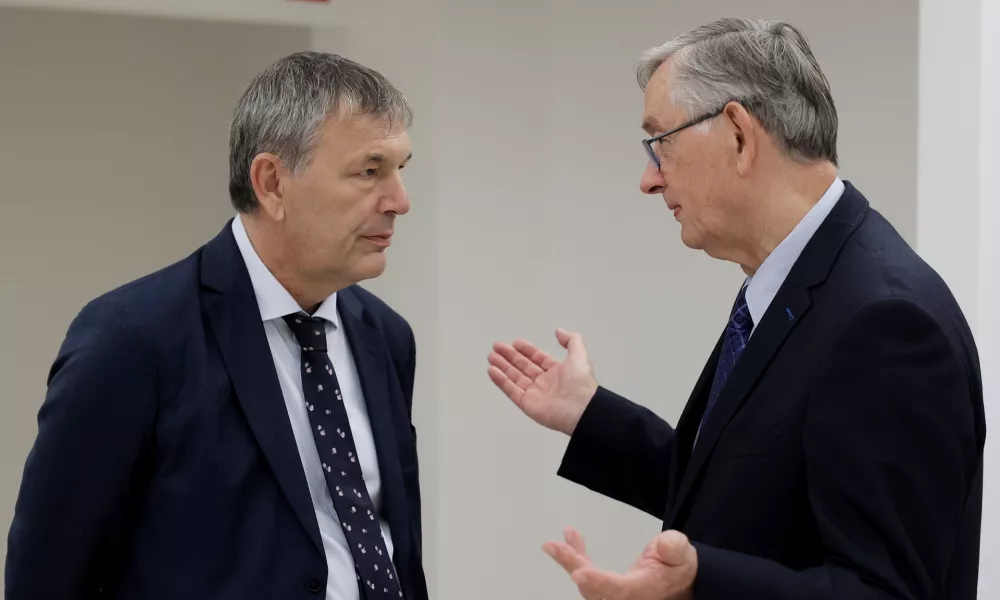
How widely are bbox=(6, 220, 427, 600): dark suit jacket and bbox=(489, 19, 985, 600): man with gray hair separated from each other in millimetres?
614

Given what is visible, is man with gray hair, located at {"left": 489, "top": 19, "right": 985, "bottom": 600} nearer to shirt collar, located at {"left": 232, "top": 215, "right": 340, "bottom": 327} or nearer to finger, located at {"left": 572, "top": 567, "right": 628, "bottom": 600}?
finger, located at {"left": 572, "top": 567, "right": 628, "bottom": 600}

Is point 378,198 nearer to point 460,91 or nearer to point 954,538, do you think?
point 954,538

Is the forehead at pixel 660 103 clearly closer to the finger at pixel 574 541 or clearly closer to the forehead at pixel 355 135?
the forehead at pixel 355 135

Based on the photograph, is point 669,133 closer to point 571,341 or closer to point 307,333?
point 571,341

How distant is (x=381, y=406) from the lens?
8.03 feet

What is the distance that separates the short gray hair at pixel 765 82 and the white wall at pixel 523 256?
2.12m

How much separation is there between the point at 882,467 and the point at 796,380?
0.69ft

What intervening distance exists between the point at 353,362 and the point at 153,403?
494mm

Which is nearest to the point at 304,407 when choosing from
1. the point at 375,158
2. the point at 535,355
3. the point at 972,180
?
the point at 375,158

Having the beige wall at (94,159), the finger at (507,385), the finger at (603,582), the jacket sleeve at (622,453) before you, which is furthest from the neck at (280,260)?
the beige wall at (94,159)

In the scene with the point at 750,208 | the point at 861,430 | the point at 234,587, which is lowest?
the point at 234,587

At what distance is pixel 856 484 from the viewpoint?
178 centimetres

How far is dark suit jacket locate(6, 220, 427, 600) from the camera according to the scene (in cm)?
204

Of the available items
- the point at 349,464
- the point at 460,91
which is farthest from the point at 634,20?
the point at 349,464
